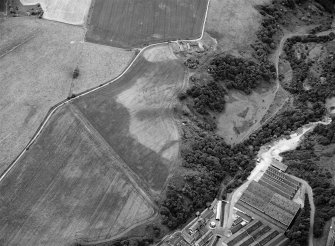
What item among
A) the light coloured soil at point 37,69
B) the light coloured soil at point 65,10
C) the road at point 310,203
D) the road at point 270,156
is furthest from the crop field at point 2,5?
→ the road at point 310,203

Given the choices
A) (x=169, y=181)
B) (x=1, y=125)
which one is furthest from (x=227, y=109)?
(x=1, y=125)

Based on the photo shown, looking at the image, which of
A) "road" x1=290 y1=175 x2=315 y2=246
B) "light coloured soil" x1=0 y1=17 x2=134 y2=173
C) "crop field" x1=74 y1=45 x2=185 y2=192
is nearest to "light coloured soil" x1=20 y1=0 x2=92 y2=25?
"light coloured soil" x1=0 y1=17 x2=134 y2=173

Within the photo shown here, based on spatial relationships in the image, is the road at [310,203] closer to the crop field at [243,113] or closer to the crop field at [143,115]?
the crop field at [243,113]

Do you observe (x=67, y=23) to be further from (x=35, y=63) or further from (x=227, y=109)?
(x=227, y=109)

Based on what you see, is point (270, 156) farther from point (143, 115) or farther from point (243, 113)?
point (143, 115)

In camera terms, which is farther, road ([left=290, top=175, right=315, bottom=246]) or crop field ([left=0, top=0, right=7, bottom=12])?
crop field ([left=0, top=0, right=7, bottom=12])

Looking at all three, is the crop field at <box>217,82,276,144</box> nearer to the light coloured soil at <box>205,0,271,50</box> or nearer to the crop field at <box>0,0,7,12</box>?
the light coloured soil at <box>205,0,271,50</box>

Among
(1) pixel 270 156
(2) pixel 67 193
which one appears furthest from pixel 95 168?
(1) pixel 270 156
